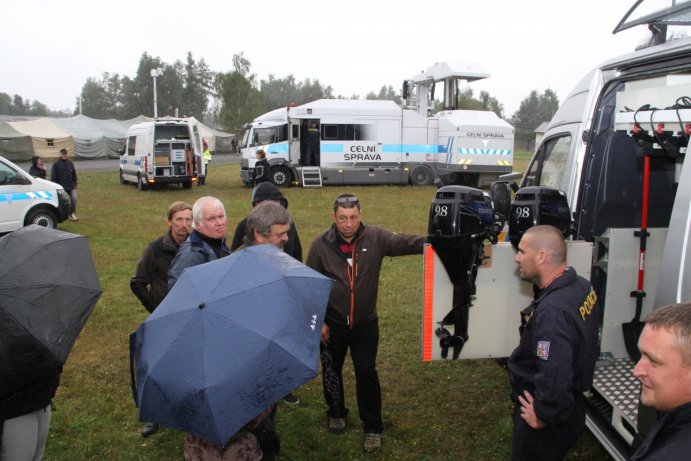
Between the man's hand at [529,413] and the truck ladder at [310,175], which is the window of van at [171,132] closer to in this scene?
the truck ladder at [310,175]

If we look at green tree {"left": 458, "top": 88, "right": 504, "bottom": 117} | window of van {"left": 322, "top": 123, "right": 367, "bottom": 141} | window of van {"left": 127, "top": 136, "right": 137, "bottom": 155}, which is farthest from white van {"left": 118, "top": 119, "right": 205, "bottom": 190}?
green tree {"left": 458, "top": 88, "right": 504, "bottom": 117}

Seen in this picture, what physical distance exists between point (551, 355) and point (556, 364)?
43 mm

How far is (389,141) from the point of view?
20.7 m

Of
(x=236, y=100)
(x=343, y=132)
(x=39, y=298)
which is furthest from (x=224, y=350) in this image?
(x=236, y=100)

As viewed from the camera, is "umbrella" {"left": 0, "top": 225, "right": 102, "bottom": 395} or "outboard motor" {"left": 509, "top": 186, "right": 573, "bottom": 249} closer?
"umbrella" {"left": 0, "top": 225, "right": 102, "bottom": 395}

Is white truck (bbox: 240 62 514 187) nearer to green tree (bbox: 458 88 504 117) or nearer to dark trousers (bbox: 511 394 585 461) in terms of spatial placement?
dark trousers (bbox: 511 394 585 461)

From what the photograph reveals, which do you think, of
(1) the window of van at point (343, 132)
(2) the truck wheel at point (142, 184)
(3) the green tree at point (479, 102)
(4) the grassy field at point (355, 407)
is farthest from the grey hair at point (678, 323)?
(3) the green tree at point (479, 102)

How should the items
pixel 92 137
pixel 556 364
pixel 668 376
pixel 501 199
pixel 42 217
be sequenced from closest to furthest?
pixel 668 376
pixel 556 364
pixel 501 199
pixel 42 217
pixel 92 137

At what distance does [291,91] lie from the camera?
112m

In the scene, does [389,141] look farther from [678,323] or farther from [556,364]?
[678,323]

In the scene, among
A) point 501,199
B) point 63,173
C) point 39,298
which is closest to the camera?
point 39,298

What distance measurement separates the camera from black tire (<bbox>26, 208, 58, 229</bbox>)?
1103 centimetres

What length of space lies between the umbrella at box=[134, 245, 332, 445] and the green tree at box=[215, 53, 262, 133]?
2192 inches

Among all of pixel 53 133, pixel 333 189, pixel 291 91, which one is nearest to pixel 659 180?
pixel 333 189
